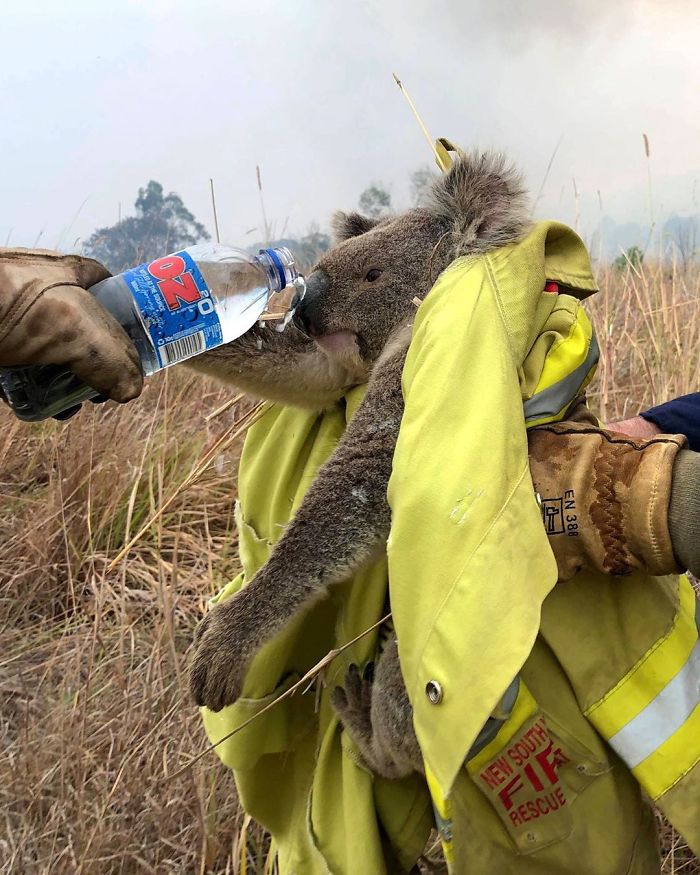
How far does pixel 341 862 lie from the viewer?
1189mm

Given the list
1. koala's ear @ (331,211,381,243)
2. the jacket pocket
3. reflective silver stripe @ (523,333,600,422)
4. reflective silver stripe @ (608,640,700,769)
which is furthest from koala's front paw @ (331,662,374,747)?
koala's ear @ (331,211,381,243)

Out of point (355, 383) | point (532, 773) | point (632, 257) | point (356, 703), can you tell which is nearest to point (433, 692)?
point (532, 773)

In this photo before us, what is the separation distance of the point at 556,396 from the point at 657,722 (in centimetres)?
44

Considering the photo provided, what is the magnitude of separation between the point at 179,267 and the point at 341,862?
1.04 metres

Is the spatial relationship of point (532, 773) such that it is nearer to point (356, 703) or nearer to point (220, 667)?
point (356, 703)

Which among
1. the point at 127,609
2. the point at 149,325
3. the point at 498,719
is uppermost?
the point at 149,325

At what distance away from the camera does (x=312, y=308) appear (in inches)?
58.5

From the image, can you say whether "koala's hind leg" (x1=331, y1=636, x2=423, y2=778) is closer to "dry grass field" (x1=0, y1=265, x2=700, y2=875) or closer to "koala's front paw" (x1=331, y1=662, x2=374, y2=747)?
"koala's front paw" (x1=331, y1=662, x2=374, y2=747)

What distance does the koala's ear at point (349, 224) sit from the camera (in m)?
1.67

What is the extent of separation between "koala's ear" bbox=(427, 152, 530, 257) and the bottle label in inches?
19.8

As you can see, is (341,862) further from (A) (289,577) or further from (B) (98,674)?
(B) (98,674)

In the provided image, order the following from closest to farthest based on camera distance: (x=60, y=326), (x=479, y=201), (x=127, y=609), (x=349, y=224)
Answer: (x=60, y=326) → (x=479, y=201) → (x=349, y=224) → (x=127, y=609)

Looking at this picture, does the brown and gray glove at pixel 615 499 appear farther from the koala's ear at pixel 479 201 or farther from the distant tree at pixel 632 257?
the distant tree at pixel 632 257

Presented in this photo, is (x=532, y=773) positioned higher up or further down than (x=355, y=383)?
further down
